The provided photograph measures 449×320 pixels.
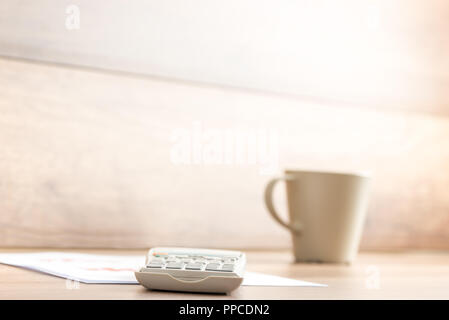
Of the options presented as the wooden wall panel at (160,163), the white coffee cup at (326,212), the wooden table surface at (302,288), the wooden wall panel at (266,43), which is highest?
the wooden wall panel at (266,43)

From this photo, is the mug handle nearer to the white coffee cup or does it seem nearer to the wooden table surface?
the white coffee cup

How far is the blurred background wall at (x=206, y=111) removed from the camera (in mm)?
926

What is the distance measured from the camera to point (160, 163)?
41.2 inches

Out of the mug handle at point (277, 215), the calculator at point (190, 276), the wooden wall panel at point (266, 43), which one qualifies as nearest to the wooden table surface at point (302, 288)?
the calculator at point (190, 276)

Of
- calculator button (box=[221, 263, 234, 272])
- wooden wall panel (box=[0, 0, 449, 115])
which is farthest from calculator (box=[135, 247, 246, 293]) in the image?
wooden wall panel (box=[0, 0, 449, 115])

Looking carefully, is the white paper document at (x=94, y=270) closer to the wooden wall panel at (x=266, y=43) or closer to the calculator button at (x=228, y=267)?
the calculator button at (x=228, y=267)

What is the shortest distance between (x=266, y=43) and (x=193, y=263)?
0.74 meters

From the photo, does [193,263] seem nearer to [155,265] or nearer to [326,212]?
[155,265]

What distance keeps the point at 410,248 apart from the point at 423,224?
0.21 ft

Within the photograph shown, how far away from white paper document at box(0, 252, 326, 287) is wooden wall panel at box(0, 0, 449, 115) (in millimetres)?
378

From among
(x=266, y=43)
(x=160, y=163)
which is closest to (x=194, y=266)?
(x=160, y=163)

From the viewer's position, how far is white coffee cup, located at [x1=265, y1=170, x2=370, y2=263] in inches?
34.7

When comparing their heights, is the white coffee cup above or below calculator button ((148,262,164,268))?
above
